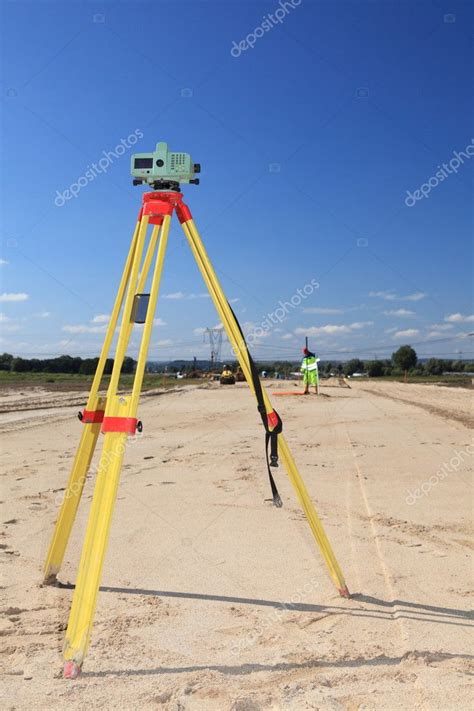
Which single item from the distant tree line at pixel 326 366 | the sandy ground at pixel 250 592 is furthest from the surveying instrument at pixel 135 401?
the distant tree line at pixel 326 366

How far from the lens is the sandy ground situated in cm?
299

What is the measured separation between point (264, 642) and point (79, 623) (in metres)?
1.13

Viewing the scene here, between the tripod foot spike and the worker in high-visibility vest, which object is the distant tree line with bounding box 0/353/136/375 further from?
the tripod foot spike

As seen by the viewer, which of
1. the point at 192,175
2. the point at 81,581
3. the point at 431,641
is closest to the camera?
the point at 81,581

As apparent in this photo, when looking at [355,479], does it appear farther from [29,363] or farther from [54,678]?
[29,363]

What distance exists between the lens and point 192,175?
155 inches

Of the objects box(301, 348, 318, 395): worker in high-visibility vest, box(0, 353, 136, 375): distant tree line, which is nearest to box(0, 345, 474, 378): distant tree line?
box(0, 353, 136, 375): distant tree line

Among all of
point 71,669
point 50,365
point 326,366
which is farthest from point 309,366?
point 326,366

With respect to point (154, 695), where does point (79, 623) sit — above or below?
above

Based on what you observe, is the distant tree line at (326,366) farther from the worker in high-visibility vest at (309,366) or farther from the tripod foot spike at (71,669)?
the tripod foot spike at (71,669)

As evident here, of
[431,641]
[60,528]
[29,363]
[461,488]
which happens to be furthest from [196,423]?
[29,363]

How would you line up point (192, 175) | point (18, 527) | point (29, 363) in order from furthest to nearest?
point (29, 363)
point (18, 527)
point (192, 175)

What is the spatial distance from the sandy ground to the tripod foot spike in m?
0.04

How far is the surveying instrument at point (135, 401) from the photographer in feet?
10.4
